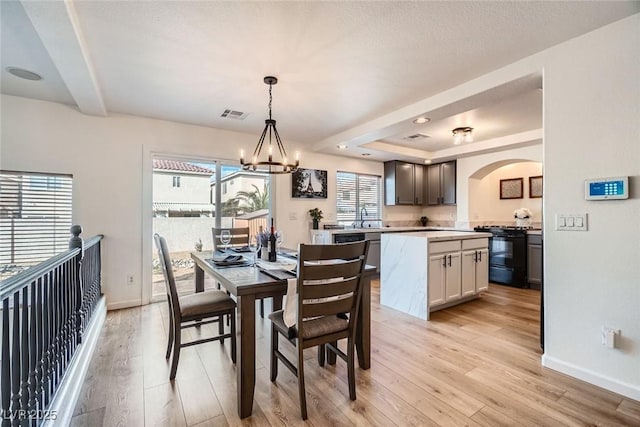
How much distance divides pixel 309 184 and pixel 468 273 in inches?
113

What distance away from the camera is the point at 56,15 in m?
1.76

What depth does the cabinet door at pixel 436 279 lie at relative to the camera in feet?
10.8

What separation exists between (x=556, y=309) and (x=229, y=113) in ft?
12.6

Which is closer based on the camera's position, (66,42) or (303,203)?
(66,42)

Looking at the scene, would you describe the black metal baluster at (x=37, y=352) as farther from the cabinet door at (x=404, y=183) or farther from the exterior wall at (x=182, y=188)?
the cabinet door at (x=404, y=183)

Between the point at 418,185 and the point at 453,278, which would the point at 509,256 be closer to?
the point at 453,278

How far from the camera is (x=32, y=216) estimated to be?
3246 mm

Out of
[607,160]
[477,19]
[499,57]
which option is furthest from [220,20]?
[607,160]

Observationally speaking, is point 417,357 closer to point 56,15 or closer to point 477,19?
point 477,19

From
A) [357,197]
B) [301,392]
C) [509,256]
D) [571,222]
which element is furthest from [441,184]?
[301,392]

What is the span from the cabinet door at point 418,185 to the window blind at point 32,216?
18.9 ft

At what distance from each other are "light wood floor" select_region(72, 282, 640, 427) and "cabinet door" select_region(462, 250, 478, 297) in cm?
86

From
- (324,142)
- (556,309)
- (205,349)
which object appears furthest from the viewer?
(324,142)

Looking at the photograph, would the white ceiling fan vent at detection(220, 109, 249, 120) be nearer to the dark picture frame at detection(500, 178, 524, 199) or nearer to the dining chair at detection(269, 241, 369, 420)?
the dining chair at detection(269, 241, 369, 420)
